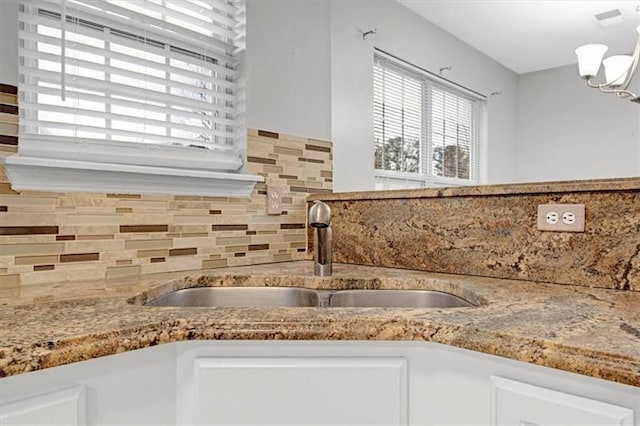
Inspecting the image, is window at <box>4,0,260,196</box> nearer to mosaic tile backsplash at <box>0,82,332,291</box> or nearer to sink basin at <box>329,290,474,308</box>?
mosaic tile backsplash at <box>0,82,332,291</box>

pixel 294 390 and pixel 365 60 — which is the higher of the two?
pixel 365 60

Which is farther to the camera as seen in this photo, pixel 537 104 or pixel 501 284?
pixel 537 104

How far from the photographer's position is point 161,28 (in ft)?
5.19

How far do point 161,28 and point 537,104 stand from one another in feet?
12.3

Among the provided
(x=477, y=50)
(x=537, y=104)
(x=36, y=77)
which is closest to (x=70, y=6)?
(x=36, y=77)

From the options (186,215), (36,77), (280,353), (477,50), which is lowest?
(280,353)

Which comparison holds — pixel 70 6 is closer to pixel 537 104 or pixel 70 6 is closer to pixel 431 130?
pixel 431 130

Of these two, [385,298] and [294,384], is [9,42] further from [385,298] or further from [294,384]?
[385,298]

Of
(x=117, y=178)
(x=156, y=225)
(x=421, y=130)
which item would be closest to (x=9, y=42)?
(x=117, y=178)

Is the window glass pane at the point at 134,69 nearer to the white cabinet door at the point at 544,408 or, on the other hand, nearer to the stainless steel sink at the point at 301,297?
the stainless steel sink at the point at 301,297

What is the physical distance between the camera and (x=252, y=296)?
1469 millimetres

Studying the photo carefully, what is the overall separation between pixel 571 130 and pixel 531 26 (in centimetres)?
125

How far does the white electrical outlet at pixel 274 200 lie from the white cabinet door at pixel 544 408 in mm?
1196

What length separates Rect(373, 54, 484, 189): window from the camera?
2.87 metres
